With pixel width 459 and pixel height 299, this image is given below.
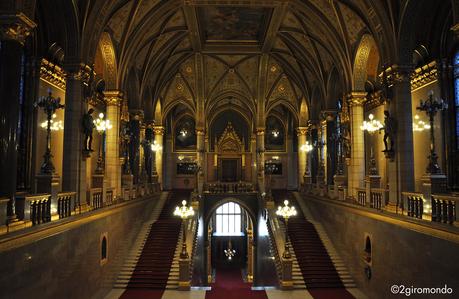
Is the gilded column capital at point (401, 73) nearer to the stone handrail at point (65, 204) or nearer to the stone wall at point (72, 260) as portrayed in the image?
the stone wall at point (72, 260)

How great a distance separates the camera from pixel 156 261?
50.2 feet

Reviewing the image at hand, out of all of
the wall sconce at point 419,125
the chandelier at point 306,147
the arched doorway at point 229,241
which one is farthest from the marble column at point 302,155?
the wall sconce at point 419,125

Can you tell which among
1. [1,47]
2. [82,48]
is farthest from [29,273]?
[82,48]

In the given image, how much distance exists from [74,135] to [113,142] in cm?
460

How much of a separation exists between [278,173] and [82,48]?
24489 mm

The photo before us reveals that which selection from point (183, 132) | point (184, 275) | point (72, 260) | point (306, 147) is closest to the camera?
point (72, 260)

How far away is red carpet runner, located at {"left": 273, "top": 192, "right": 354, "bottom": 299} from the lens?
13555 mm

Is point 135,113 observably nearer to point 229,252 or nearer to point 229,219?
point 229,252

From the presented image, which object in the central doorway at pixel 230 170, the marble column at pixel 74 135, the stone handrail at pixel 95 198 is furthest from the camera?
the central doorway at pixel 230 170

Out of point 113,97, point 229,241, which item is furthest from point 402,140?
point 229,241

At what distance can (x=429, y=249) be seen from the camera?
8695 mm

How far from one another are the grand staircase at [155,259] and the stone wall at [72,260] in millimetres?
487

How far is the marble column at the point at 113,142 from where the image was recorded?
1656cm

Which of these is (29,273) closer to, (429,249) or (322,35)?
(429,249)
